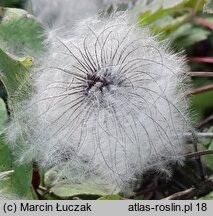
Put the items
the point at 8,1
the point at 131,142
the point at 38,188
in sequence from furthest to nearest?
the point at 8,1 → the point at 38,188 → the point at 131,142

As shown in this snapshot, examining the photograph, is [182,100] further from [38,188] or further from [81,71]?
[38,188]

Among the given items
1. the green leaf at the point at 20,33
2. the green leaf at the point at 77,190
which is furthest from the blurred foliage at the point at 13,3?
the green leaf at the point at 77,190

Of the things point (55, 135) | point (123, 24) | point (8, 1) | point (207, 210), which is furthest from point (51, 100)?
point (8, 1)

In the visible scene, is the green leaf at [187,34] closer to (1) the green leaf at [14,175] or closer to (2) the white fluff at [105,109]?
(2) the white fluff at [105,109]

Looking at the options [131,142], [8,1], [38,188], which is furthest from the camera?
[8,1]

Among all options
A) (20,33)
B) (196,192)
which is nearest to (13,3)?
(20,33)

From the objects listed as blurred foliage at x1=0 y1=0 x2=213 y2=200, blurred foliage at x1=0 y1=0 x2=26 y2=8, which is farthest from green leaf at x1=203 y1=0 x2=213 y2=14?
blurred foliage at x1=0 y1=0 x2=26 y2=8

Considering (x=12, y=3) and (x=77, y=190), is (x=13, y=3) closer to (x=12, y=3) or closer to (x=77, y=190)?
(x=12, y=3)
